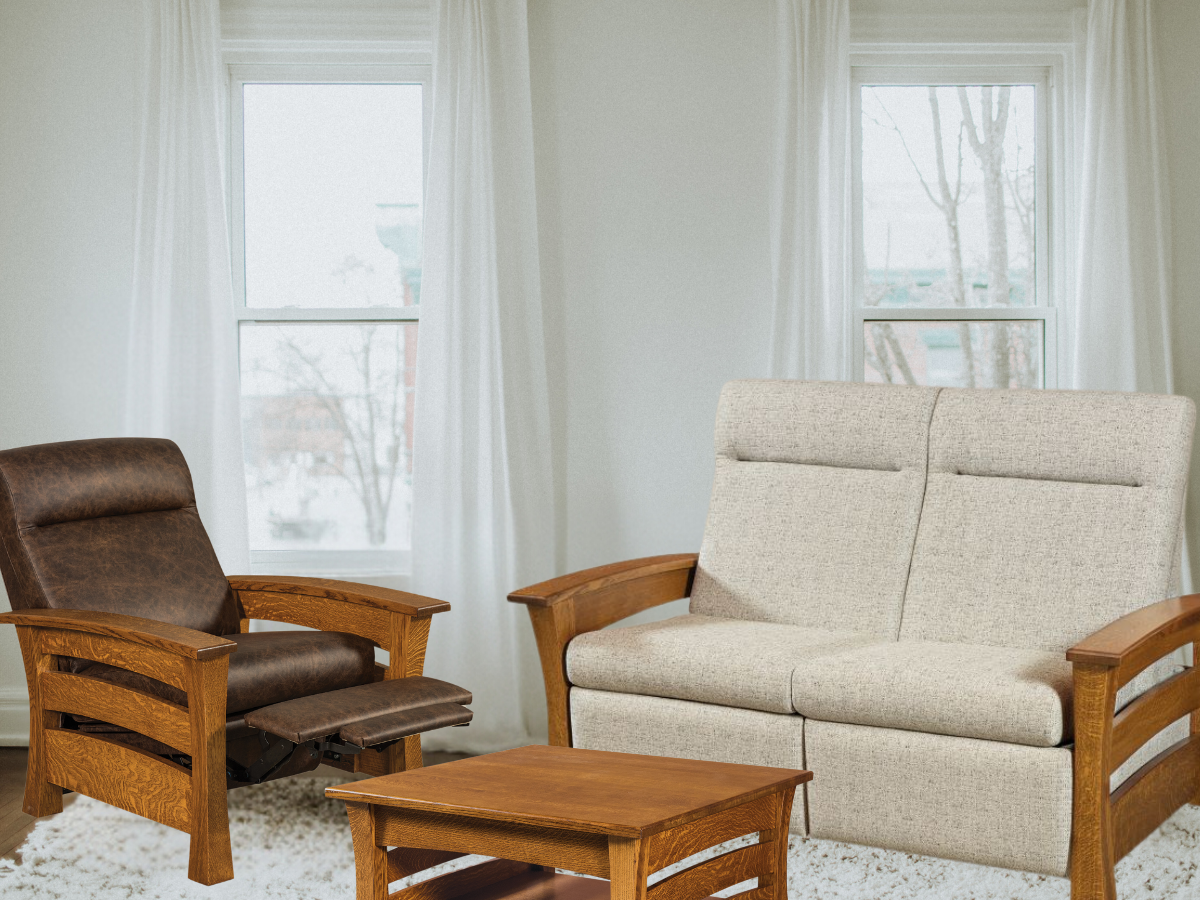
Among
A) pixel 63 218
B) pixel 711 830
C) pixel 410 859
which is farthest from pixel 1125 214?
pixel 63 218

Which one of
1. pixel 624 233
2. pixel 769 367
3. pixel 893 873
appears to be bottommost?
pixel 893 873

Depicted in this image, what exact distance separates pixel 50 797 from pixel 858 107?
122 inches

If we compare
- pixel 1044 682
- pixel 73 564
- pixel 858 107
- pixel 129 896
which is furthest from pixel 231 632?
pixel 858 107

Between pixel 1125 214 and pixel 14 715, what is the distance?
3875mm

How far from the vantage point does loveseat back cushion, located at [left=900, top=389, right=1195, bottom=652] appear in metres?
2.61

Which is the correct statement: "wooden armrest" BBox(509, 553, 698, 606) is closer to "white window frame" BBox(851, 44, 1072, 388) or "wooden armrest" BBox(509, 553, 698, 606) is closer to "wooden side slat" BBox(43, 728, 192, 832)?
"wooden side slat" BBox(43, 728, 192, 832)

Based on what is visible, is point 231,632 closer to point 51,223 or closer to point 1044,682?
point 51,223

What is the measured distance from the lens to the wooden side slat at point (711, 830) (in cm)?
167

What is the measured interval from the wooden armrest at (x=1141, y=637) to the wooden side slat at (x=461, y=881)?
107 cm

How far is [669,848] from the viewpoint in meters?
1.68

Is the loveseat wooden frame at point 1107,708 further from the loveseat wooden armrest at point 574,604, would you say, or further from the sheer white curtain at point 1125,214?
the sheer white curtain at point 1125,214

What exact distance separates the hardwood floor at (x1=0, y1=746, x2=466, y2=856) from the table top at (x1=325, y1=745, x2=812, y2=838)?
1.02m

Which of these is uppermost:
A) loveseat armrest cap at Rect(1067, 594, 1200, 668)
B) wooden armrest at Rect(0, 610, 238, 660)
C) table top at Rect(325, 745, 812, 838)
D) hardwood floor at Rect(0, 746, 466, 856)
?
loveseat armrest cap at Rect(1067, 594, 1200, 668)

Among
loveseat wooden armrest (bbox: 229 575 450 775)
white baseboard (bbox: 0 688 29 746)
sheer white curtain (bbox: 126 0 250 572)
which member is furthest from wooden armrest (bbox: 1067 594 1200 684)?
white baseboard (bbox: 0 688 29 746)
